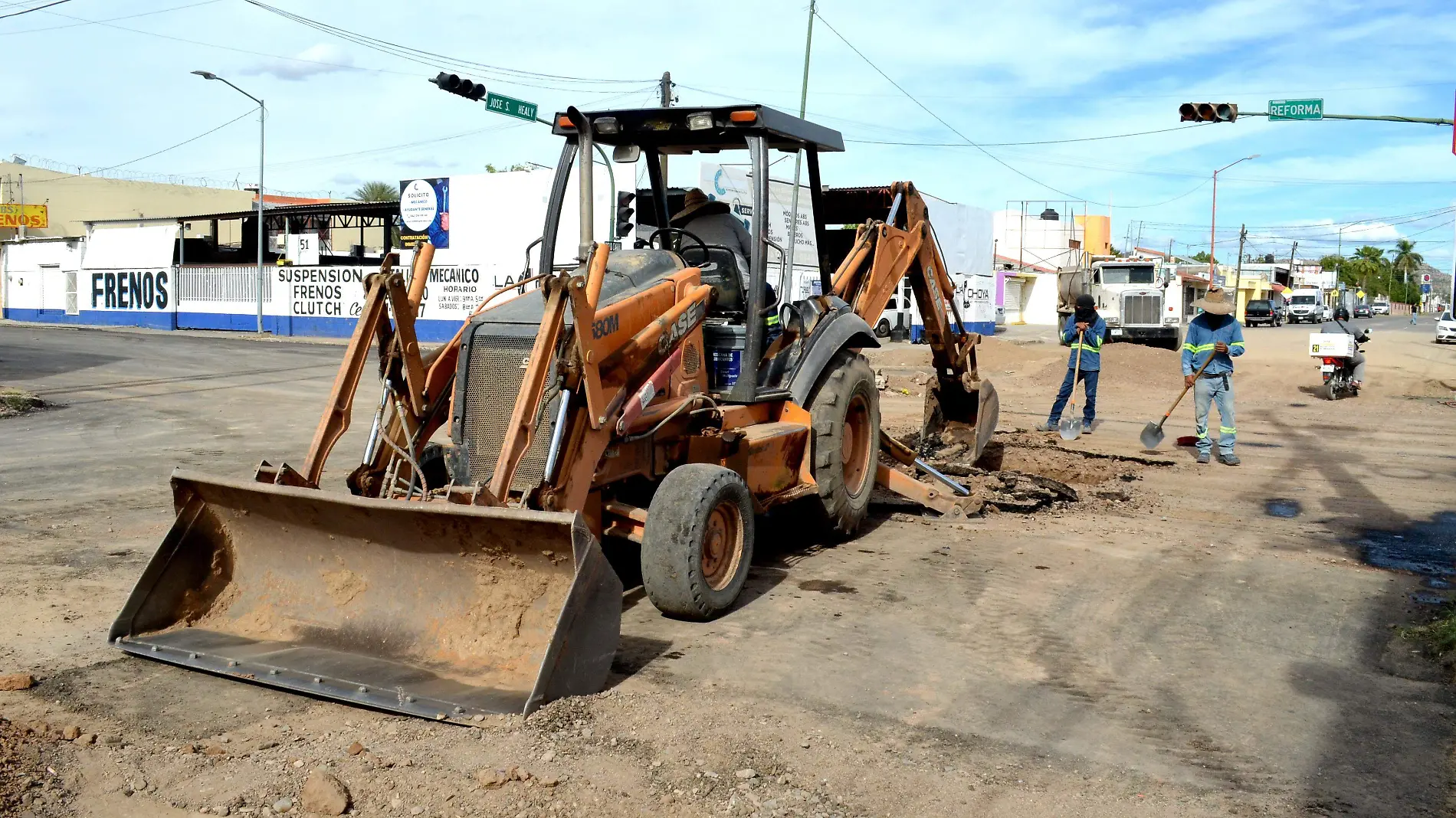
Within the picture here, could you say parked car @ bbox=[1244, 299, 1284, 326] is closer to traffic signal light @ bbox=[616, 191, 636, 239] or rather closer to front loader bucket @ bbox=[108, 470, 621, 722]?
traffic signal light @ bbox=[616, 191, 636, 239]

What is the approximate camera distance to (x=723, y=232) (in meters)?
7.34

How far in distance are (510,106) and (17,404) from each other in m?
8.35

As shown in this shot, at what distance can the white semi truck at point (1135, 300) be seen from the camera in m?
33.6

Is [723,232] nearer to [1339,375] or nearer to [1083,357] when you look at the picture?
[1083,357]

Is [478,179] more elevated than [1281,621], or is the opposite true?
[478,179]

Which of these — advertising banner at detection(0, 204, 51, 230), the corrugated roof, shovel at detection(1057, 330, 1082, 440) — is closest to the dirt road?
shovel at detection(1057, 330, 1082, 440)

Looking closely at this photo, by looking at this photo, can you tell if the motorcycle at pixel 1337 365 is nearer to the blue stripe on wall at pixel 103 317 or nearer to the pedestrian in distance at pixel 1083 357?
the pedestrian in distance at pixel 1083 357

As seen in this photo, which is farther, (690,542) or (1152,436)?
(1152,436)

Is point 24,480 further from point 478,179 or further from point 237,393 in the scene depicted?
point 478,179

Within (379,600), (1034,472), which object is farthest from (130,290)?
(379,600)

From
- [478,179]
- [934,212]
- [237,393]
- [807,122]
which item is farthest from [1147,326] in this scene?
[807,122]

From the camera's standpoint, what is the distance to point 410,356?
5.97 metres

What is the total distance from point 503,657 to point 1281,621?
4.10 meters

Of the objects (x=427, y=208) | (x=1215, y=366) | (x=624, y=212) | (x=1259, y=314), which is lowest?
(x=1215, y=366)
